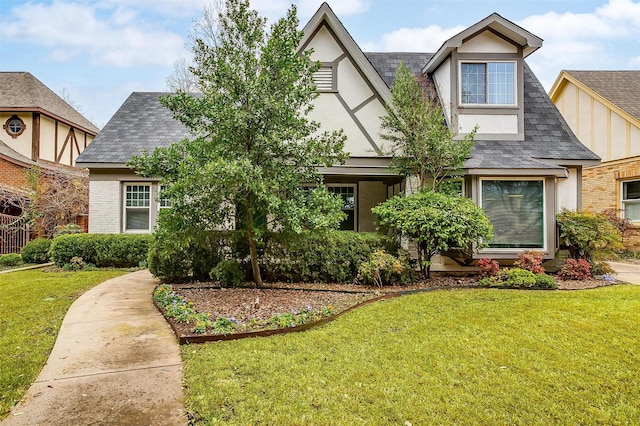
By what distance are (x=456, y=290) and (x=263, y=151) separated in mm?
4890

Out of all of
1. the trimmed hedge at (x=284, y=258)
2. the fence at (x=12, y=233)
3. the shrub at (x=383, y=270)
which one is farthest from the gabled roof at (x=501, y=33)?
the fence at (x=12, y=233)

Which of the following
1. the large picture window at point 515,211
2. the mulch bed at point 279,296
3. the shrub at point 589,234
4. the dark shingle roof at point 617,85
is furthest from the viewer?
the dark shingle roof at point 617,85

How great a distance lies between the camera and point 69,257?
10.9 metres

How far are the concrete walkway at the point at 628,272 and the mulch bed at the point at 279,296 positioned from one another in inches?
39.9

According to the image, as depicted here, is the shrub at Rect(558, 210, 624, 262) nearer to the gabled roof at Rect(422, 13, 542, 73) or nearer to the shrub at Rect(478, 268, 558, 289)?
the shrub at Rect(478, 268, 558, 289)

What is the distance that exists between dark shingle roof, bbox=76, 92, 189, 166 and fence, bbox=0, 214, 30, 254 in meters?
4.75

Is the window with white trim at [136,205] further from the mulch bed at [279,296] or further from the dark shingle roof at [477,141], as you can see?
the mulch bed at [279,296]

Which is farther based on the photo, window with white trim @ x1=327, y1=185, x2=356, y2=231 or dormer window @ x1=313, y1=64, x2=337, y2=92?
window with white trim @ x1=327, y1=185, x2=356, y2=231

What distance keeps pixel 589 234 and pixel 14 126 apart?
25158 mm

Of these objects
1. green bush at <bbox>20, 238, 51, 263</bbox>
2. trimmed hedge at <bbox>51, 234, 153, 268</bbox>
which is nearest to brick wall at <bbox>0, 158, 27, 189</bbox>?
green bush at <bbox>20, 238, 51, 263</bbox>

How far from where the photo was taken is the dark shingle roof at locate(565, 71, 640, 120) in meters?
14.6

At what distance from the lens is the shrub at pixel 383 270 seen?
8016 mm

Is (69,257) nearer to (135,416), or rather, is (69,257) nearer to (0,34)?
(135,416)

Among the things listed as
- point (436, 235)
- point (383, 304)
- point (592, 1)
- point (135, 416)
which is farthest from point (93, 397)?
point (592, 1)
